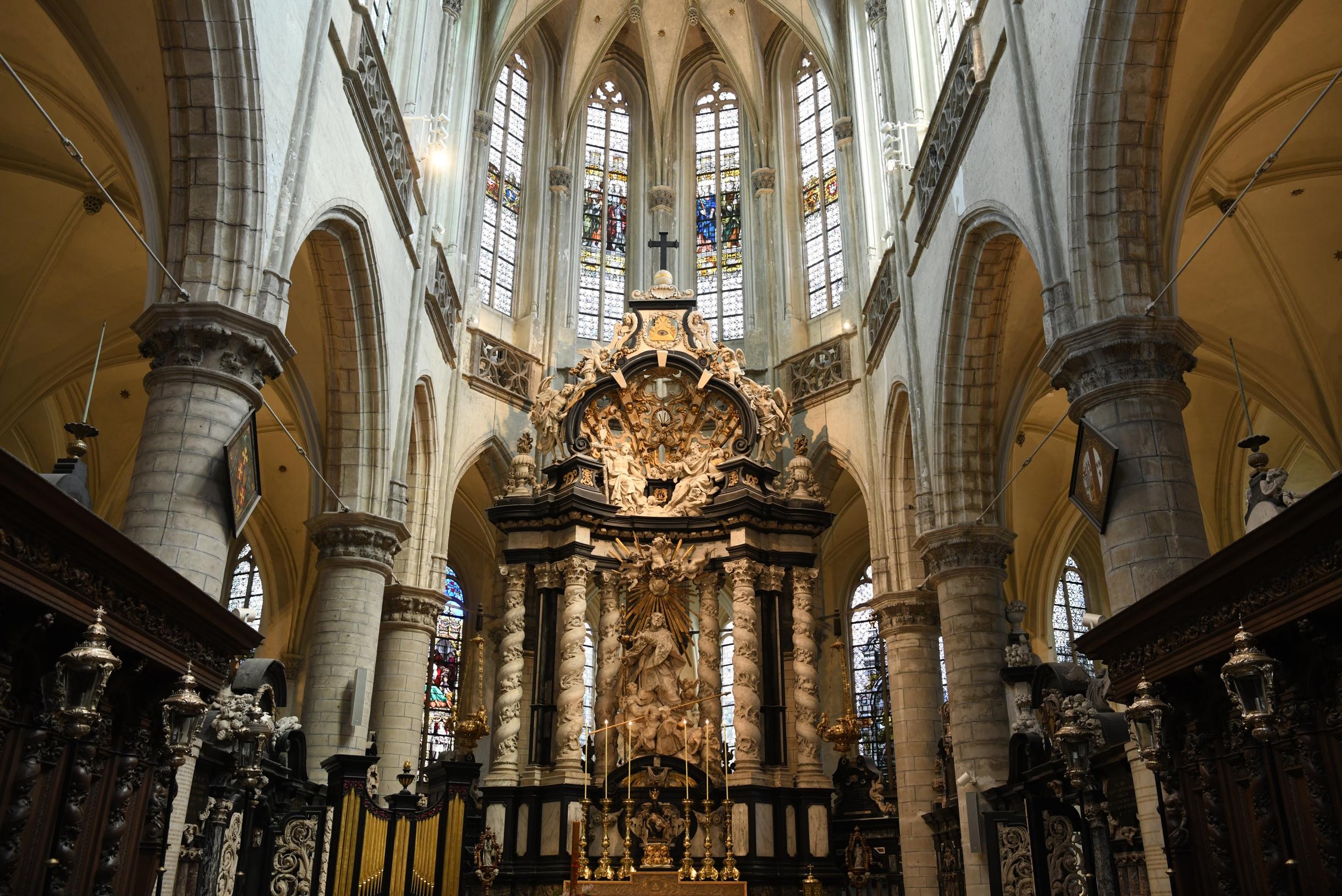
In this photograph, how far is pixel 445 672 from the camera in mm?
23062

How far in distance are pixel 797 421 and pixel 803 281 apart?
132 inches

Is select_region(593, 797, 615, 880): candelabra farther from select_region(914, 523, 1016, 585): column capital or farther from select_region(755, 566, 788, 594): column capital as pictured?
select_region(914, 523, 1016, 585): column capital

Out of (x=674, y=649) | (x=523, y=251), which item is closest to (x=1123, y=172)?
(x=674, y=649)

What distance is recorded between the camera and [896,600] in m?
17.6

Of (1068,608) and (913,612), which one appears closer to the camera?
(913,612)

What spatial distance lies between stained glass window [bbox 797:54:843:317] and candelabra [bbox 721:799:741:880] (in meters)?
10.8

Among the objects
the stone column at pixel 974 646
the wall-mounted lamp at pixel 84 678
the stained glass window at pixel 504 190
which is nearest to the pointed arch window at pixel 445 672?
the stained glass window at pixel 504 190

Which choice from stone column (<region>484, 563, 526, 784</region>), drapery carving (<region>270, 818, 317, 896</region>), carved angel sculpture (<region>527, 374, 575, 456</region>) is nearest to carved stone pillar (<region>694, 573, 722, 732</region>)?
stone column (<region>484, 563, 526, 784</region>)

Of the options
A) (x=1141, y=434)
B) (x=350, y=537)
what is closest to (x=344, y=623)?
(x=350, y=537)

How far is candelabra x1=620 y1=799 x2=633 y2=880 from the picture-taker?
558 inches

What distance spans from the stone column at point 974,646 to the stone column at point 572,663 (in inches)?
192

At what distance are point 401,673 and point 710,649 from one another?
440cm

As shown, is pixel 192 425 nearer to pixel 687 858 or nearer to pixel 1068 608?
pixel 687 858

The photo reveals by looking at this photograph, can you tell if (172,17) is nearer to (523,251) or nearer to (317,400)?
(317,400)
